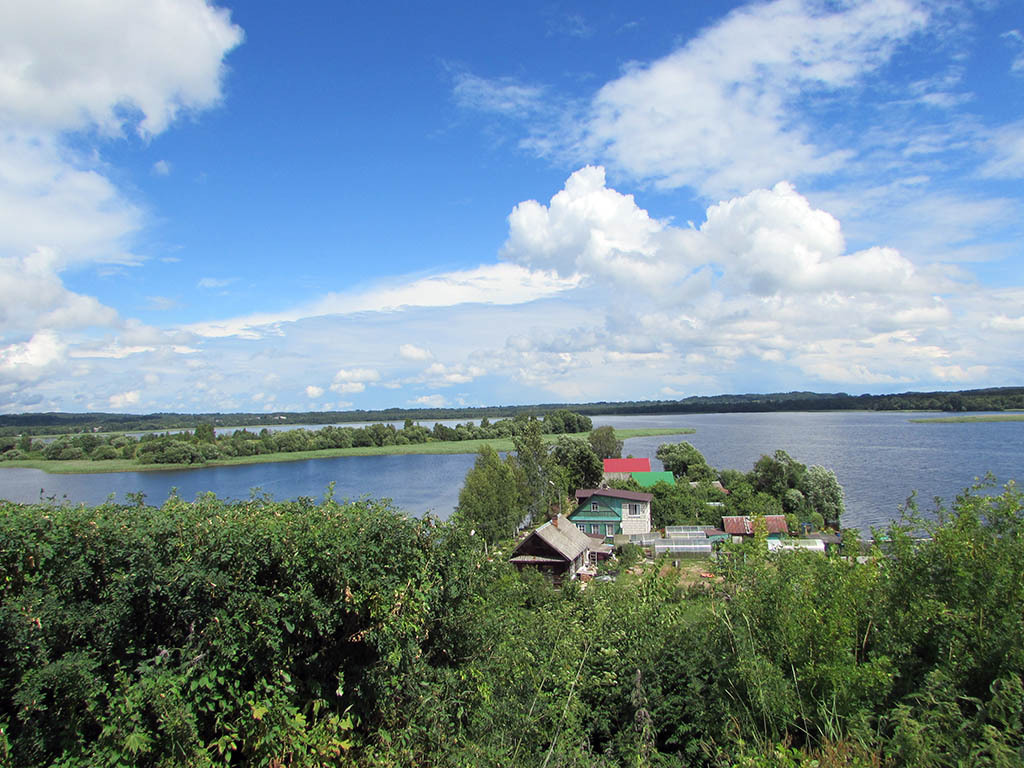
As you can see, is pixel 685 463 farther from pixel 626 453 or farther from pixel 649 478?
pixel 626 453

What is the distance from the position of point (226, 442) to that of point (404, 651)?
269 ft

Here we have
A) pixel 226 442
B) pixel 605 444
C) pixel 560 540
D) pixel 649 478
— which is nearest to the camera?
pixel 560 540

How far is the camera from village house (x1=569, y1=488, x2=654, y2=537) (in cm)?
3391

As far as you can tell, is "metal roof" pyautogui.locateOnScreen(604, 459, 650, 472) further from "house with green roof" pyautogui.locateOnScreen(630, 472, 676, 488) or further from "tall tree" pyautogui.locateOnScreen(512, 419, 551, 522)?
"tall tree" pyautogui.locateOnScreen(512, 419, 551, 522)

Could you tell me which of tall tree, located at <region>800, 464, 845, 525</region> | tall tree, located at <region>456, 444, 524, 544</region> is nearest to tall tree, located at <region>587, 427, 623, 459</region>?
tall tree, located at <region>456, 444, 524, 544</region>

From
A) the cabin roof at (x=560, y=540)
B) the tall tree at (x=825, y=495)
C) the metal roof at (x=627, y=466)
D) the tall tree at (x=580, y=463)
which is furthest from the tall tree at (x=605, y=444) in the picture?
the cabin roof at (x=560, y=540)

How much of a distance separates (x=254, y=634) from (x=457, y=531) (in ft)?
7.36

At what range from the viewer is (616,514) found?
34.1m

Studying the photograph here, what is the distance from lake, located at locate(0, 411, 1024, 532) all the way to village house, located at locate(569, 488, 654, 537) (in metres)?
10.3


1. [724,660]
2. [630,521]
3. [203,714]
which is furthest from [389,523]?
[630,521]

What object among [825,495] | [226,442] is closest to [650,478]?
[825,495]

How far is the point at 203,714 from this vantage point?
17.3ft

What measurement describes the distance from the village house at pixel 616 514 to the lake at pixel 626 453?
407 inches

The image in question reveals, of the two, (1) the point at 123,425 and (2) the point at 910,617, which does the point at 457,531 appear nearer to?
(2) the point at 910,617
